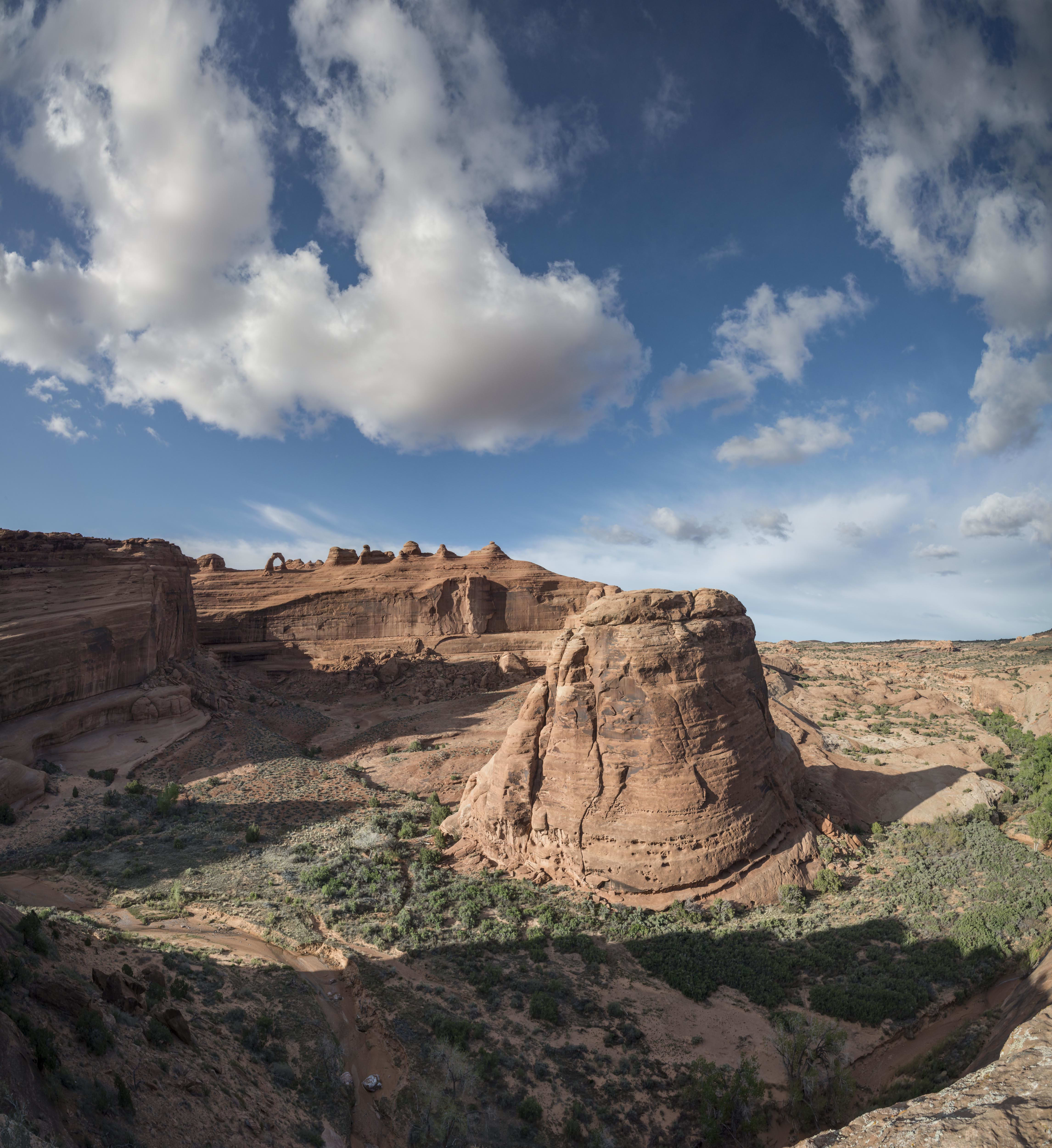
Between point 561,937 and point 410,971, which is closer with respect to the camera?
point 410,971

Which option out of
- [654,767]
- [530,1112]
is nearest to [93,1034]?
[530,1112]

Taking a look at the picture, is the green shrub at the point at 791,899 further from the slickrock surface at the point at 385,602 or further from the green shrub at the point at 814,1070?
the slickrock surface at the point at 385,602

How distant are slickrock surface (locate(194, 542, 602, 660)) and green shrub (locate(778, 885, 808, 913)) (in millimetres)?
37734

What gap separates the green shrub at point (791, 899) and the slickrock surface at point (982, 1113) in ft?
27.4

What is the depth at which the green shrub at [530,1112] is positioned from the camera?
32.9 ft

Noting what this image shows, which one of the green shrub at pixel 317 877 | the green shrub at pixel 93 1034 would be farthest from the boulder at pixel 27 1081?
the green shrub at pixel 317 877

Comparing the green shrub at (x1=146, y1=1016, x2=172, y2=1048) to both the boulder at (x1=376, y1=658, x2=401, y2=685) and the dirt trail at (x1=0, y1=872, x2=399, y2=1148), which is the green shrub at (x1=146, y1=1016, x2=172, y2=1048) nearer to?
the dirt trail at (x1=0, y1=872, x2=399, y2=1148)

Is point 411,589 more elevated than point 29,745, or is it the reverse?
point 411,589

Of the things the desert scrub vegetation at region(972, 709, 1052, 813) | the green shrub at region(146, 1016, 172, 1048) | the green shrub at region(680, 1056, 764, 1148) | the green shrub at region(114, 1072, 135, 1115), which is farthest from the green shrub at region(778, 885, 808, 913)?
the green shrub at region(114, 1072, 135, 1115)

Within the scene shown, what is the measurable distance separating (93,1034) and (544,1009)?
847cm

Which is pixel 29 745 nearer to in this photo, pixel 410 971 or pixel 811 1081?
pixel 410 971

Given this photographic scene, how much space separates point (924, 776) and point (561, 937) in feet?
55.5

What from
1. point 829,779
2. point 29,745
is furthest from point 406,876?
point 29,745

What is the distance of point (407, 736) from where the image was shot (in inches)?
1380
